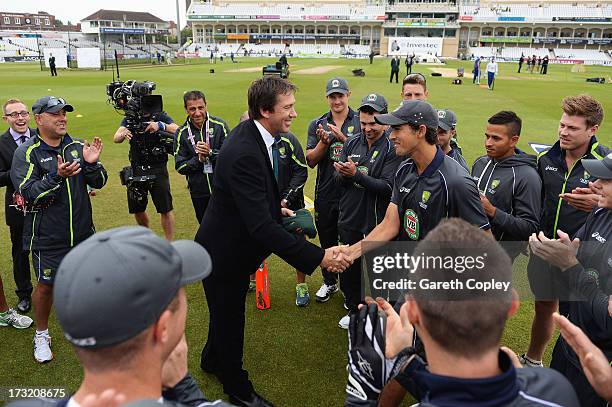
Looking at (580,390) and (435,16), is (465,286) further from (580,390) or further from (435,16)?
(435,16)

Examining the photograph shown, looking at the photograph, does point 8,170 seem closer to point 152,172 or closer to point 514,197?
point 152,172

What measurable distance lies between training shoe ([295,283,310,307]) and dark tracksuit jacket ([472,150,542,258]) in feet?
7.65

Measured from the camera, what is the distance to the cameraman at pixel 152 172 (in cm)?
590

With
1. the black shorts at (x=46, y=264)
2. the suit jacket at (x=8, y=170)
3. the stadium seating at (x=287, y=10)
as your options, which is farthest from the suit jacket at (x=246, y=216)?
the stadium seating at (x=287, y=10)

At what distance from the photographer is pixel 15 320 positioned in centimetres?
481

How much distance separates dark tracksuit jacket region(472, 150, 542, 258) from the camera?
3.82 m

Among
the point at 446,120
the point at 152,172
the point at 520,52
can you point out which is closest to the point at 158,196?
the point at 152,172

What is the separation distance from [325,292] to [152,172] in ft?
9.42

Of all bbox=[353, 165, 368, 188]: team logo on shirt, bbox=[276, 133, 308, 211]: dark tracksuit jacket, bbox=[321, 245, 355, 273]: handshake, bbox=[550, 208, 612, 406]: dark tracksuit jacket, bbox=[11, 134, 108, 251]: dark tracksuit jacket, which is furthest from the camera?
bbox=[276, 133, 308, 211]: dark tracksuit jacket

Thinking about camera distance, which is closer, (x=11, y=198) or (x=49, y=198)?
(x=49, y=198)

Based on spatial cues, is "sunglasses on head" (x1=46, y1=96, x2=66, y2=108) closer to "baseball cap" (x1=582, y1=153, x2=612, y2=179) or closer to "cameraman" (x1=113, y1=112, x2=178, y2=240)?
"cameraman" (x1=113, y1=112, x2=178, y2=240)

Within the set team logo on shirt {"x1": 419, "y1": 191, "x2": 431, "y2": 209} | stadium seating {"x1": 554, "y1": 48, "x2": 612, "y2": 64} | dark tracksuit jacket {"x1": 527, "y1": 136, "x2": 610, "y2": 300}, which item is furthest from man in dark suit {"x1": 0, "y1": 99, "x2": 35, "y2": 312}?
stadium seating {"x1": 554, "y1": 48, "x2": 612, "y2": 64}

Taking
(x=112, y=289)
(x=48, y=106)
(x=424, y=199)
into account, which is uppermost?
(x=48, y=106)

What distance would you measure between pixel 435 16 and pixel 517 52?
22459 mm
